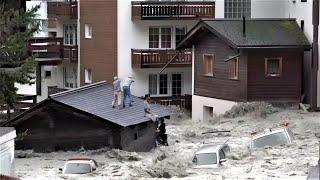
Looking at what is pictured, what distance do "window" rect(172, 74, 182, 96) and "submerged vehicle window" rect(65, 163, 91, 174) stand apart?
77.5ft

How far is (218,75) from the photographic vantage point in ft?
133

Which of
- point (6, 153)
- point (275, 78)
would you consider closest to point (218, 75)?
point (275, 78)

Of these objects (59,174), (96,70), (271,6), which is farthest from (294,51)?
(59,174)

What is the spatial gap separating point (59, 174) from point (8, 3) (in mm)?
11475

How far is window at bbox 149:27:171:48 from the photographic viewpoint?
45656mm

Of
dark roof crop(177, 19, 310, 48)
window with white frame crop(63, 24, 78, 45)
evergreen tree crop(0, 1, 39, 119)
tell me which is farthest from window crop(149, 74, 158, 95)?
evergreen tree crop(0, 1, 39, 119)

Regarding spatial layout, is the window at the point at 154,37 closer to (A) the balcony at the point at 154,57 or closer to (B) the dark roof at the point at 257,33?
(A) the balcony at the point at 154,57

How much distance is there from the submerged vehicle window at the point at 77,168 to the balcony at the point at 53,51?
23167 mm

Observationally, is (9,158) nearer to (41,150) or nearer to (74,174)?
(74,174)

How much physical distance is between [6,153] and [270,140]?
10.3 m

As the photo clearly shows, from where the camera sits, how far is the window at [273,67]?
128 ft

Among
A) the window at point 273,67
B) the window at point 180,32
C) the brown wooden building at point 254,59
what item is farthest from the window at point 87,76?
the window at point 273,67

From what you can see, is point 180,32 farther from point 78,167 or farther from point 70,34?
point 78,167

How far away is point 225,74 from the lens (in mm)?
40125
